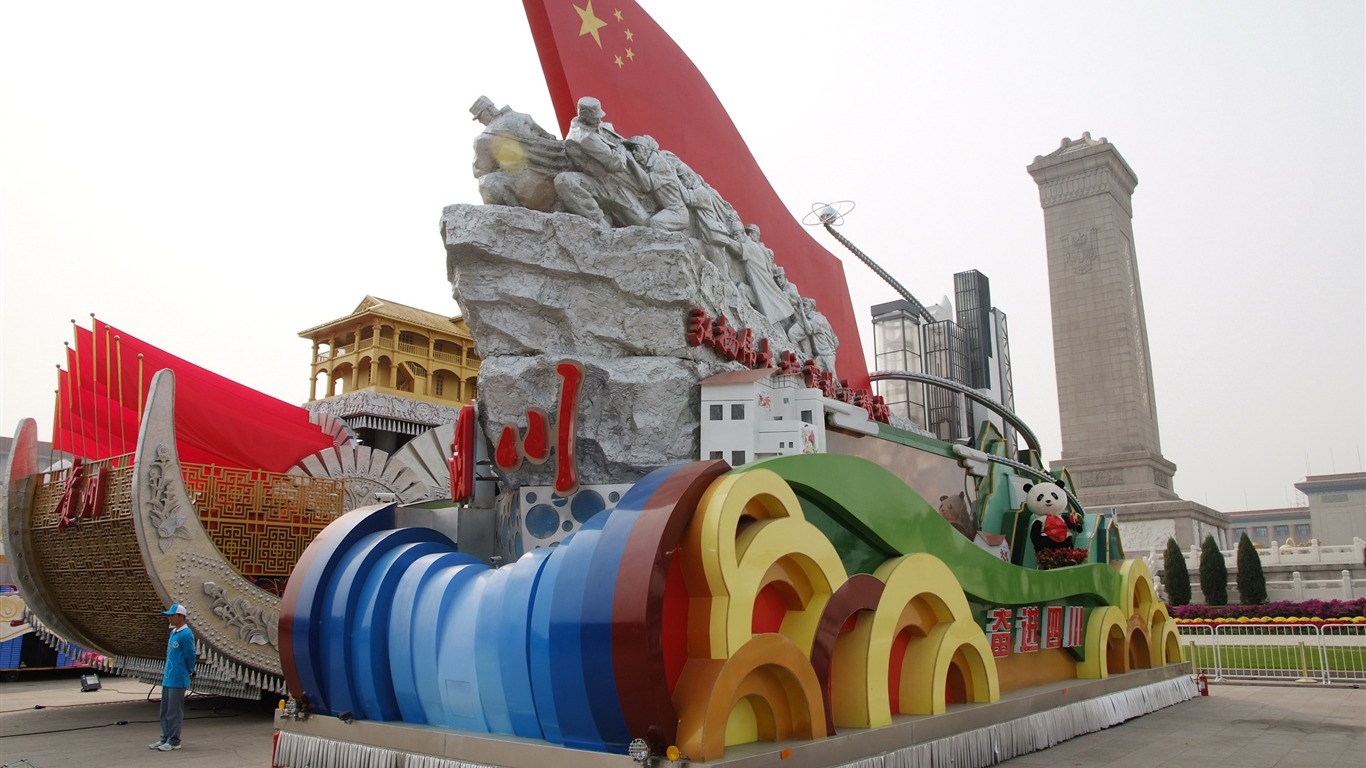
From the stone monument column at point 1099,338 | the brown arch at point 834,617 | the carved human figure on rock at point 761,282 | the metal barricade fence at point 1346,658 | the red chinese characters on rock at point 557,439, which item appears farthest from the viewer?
the stone monument column at point 1099,338

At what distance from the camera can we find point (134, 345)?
1264 cm

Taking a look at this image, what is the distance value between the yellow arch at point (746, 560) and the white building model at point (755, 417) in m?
3.44

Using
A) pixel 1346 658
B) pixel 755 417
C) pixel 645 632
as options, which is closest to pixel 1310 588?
pixel 1346 658

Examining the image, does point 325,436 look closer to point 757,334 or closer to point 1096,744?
point 757,334

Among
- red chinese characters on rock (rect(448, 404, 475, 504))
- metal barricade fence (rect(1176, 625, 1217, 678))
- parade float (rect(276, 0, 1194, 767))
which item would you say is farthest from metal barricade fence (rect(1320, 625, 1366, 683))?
red chinese characters on rock (rect(448, 404, 475, 504))

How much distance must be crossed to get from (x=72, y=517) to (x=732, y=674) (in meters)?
9.81

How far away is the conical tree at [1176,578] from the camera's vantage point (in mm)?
23953

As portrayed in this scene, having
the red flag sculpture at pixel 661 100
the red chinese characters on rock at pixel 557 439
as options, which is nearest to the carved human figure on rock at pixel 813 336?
the red flag sculpture at pixel 661 100

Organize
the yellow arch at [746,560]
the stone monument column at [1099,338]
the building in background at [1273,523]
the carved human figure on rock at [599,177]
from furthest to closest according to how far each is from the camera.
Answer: the building in background at [1273,523], the stone monument column at [1099,338], the carved human figure on rock at [599,177], the yellow arch at [746,560]

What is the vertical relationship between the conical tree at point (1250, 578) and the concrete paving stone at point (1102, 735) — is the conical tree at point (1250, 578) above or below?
above

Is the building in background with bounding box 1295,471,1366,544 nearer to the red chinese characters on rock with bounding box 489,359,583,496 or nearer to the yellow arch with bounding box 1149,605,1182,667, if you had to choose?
the yellow arch with bounding box 1149,605,1182,667

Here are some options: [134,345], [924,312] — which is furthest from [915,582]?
[924,312]

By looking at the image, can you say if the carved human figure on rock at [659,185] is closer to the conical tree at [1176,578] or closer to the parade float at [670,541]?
the parade float at [670,541]

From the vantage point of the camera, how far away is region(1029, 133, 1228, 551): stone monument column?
111 ft
